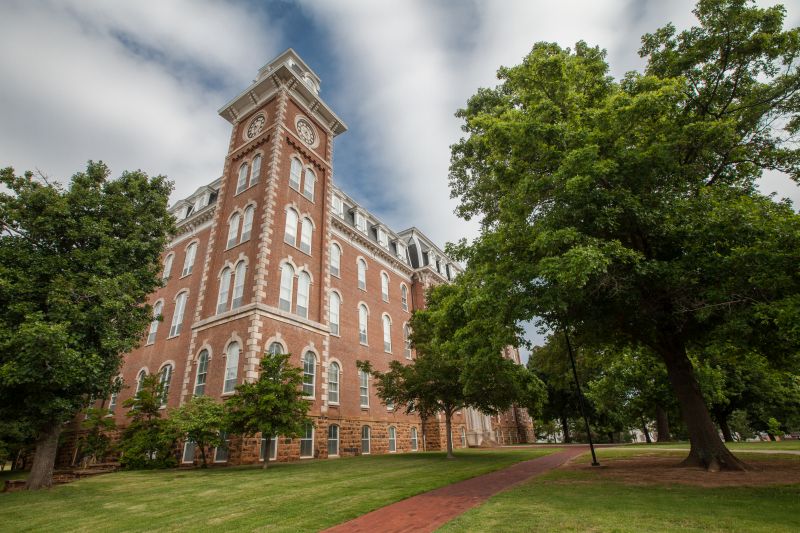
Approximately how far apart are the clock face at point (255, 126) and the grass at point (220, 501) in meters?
20.9

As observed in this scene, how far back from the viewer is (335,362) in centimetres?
2433

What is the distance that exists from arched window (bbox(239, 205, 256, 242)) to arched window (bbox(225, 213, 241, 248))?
23.0 inches

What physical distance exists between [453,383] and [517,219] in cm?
1001

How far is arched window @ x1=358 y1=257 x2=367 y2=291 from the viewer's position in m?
29.4

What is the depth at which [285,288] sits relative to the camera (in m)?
21.4

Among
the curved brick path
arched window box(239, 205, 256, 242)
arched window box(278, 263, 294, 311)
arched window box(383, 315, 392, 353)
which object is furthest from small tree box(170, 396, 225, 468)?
arched window box(383, 315, 392, 353)

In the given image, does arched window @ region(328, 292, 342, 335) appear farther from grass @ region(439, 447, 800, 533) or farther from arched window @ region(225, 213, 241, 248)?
grass @ region(439, 447, 800, 533)

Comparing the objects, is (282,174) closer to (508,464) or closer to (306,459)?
(306,459)

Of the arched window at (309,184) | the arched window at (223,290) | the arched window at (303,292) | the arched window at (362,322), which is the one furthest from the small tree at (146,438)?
the arched window at (309,184)

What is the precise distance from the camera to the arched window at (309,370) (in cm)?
2045

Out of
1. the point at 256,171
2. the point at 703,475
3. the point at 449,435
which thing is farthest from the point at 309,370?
the point at 703,475

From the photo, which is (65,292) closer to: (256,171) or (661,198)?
(256,171)

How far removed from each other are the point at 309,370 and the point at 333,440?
4497 mm

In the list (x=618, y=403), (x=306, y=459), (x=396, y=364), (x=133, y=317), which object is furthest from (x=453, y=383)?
(x=618, y=403)
